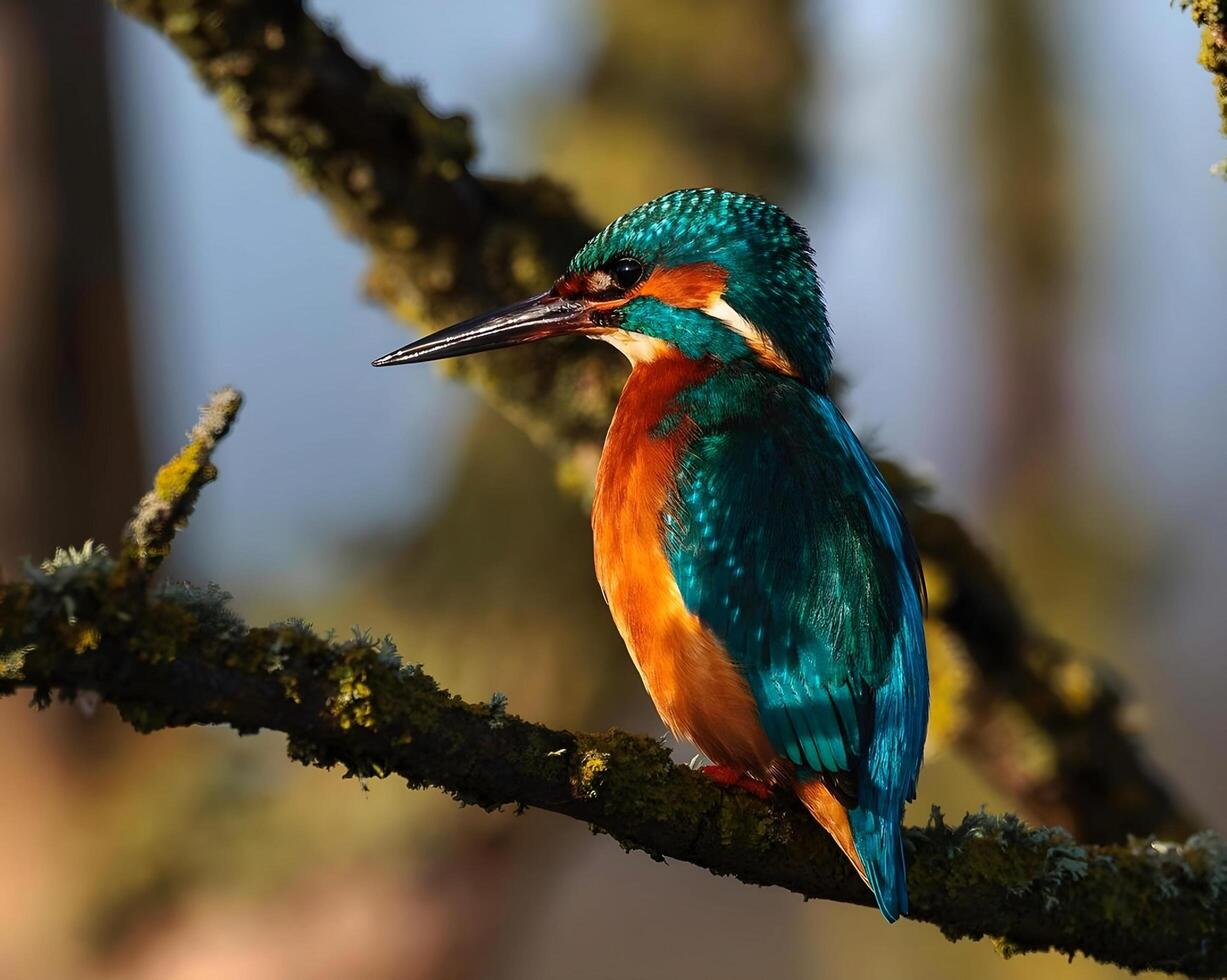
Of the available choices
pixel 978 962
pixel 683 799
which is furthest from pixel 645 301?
pixel 978 962

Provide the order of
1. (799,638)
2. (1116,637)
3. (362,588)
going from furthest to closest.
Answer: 1. (1116,637)
2. (362,588)
3. (799,638)

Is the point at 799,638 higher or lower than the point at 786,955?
lower

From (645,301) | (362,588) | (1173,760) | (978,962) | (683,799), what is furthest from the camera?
(1173,760)

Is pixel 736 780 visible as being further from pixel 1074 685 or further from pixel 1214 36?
pixel 1074 685

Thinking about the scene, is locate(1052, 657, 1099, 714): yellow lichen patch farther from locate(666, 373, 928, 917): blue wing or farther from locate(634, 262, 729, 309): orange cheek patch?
locate(634, 262, 729, 309): orange cheek patch

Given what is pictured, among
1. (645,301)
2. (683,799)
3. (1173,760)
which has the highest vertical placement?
(1173,760)

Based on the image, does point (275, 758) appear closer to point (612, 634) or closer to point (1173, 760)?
point (612, 634)

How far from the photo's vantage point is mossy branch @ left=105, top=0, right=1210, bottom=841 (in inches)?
129

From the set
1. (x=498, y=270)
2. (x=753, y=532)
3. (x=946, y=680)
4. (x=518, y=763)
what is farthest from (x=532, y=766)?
(x=946, y=680)

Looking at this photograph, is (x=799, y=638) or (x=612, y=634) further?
(x=612, y=634)

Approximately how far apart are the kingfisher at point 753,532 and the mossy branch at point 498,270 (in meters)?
0.54

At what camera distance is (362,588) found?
5.66m

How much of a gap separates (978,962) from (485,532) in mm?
3077

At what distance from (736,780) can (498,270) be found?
172cm
